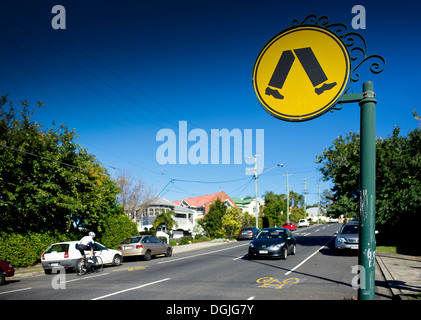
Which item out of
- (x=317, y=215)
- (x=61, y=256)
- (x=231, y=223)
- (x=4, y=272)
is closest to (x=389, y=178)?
(x=61, y=256)

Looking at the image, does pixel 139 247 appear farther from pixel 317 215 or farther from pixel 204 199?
pixel 317 215

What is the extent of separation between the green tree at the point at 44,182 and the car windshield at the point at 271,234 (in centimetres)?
1123

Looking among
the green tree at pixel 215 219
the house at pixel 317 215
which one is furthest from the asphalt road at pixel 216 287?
the house at pixel 317 215

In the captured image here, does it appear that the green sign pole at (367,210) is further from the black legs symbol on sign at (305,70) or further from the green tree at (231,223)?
the green tree at (231,223)

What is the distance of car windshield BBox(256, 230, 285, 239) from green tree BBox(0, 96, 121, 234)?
11.2 metres

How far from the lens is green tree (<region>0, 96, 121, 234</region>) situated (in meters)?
17.8

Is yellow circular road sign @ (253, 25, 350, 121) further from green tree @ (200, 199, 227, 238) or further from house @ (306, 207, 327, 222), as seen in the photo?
house @ (306, 207, 327, 222)

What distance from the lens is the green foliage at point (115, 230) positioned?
24672 mm

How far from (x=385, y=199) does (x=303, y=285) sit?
45.3 ft

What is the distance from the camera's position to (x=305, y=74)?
118 inches

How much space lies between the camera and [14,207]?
17781 millimetres

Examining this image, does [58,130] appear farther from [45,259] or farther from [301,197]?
[301,197]

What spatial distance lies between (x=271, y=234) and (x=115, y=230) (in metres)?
13.3
